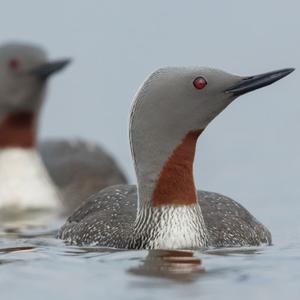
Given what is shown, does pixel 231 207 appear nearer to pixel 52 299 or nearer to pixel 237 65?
pixel 52 299

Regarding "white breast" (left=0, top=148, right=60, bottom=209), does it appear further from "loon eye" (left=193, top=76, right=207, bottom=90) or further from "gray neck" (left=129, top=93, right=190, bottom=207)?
"loon eye" (left=193, top=76, right=207, bottom=90)

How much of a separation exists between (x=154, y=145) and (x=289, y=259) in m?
1.31

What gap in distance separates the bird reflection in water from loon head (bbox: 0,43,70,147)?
7.24m

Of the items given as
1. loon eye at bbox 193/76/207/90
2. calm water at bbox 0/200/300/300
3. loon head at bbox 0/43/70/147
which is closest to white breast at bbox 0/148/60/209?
loon head at bbox 0/43/70/147

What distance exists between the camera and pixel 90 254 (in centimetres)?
1182

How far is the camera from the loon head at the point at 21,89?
738 inches

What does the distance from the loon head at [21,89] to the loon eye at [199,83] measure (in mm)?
6768

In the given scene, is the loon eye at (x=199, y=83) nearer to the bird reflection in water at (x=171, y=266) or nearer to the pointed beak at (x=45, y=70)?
the bird reflection in water at (x=171, y=266)

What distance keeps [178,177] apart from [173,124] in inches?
14.7

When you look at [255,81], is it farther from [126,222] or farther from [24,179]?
[24,179]

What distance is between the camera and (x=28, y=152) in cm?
1877

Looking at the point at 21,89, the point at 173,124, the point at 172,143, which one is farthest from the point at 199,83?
the point at 21,89

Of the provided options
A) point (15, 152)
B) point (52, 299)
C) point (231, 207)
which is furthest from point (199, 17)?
point (52, 299)

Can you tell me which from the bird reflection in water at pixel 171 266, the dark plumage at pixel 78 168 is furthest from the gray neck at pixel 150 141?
the dark plumage at pixel 78 168
